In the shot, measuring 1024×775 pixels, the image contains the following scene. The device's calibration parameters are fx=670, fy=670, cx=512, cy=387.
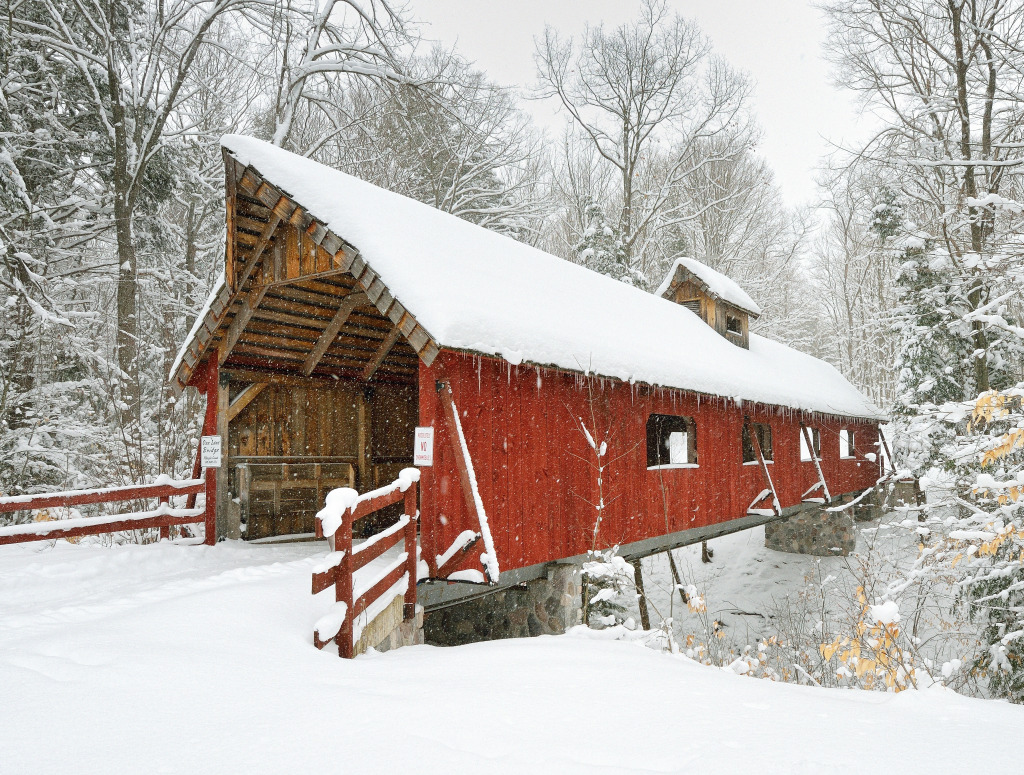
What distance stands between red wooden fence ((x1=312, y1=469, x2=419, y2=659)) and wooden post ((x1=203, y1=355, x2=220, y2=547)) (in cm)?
395

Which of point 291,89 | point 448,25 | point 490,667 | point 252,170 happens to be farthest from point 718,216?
point 490,667

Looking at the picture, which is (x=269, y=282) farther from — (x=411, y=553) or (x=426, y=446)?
(x=411, y=553)

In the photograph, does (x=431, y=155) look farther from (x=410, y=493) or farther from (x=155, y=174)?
(x=410, y=493)

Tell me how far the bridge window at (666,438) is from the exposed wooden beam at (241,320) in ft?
19.9

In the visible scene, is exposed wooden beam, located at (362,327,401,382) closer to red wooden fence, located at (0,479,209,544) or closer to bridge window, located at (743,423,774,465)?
red wooden fence, located at (0,479,209,544)

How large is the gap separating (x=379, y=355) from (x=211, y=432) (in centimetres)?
246

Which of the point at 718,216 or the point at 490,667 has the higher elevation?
the point at 718,216

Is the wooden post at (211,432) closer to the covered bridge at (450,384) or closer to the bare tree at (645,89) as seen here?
the covered bridge at (450,384)

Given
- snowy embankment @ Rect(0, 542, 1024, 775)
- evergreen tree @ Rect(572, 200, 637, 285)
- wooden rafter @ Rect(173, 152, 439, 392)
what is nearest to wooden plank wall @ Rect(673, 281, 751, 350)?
evergreen tree @ Rect(572, 200, 637, 285)

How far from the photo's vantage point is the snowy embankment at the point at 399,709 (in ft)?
8.86

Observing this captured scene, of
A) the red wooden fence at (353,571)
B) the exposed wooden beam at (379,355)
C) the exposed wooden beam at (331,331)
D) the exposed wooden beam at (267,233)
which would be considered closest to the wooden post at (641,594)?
the exposed wooden beam at (379,355)

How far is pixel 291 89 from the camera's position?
15430mm

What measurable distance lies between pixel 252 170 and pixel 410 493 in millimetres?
3744

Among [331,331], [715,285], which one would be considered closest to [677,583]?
[331,331]
